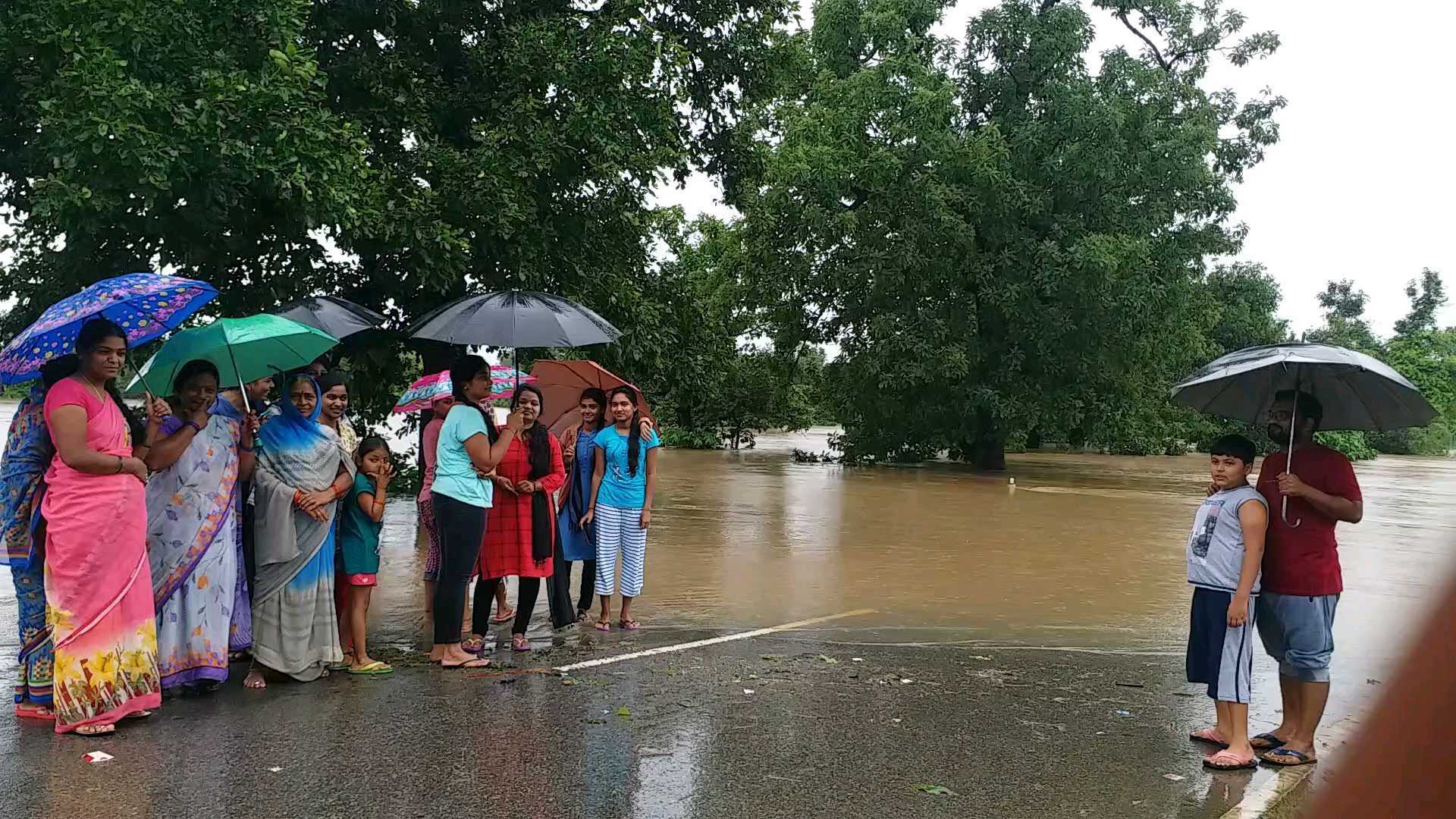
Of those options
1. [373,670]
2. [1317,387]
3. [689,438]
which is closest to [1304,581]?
[1317,387]

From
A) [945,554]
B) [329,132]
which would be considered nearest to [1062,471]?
[945,554]

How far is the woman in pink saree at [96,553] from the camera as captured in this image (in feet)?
17.4

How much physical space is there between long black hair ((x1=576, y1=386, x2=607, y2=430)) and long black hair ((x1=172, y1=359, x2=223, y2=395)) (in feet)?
9.75

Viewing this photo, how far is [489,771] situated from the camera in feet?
16.5

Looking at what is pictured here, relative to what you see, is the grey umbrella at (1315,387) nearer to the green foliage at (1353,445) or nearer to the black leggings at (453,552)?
the black leggings at (453,552)

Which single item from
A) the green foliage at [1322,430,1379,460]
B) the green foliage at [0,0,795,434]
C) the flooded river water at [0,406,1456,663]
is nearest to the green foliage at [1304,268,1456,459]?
the green foliage at [1322,430,1379,460]

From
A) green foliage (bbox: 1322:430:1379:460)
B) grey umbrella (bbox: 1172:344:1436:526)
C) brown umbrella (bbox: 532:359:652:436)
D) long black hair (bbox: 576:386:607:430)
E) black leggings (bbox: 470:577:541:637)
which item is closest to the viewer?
grey umbrella (bbox: 1172:344:1436:526)

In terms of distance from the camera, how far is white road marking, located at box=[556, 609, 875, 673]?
23.2ft

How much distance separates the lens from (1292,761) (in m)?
5.42

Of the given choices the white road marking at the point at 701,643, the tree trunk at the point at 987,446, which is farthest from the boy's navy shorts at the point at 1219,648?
the tree trunk at the point at 987,446

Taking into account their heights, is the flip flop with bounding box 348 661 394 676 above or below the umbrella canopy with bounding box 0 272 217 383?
below

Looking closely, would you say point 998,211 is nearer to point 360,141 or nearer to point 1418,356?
point 360,141

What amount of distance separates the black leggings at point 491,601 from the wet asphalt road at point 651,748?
1.41ft

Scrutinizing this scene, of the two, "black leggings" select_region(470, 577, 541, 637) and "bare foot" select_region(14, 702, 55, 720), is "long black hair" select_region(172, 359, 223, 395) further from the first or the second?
"black leggings" select_region(470, 577, 541, 637)
